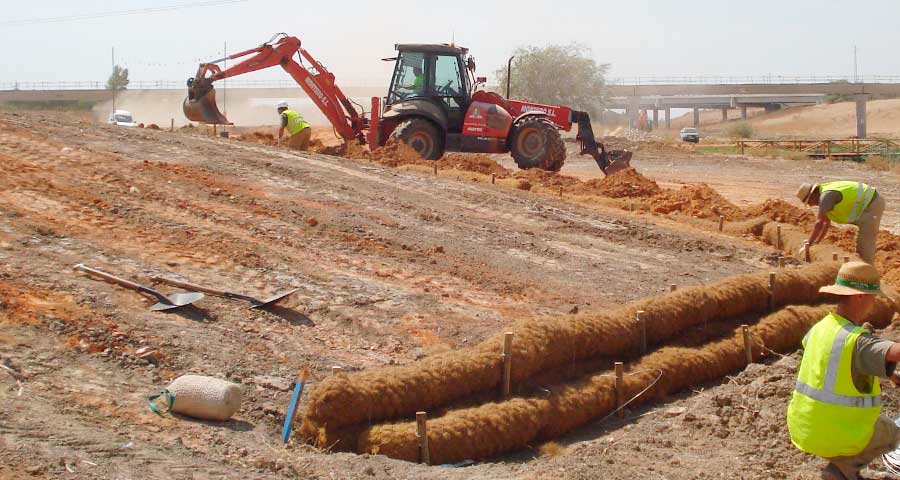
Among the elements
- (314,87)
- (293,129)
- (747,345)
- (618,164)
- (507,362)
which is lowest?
(747,345)

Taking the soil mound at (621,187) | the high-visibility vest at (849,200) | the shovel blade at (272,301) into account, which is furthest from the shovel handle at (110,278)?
the soil mound at (621,187)

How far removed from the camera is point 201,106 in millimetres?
21078

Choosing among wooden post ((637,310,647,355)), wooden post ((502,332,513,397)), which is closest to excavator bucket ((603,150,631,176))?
wooden post ((637,310,647,355))

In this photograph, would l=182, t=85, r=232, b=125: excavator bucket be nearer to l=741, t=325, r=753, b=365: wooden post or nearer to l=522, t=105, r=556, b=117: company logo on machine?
l=522, t=105, r=556, b=117: company logo on machine

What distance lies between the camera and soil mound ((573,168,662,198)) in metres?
17.9

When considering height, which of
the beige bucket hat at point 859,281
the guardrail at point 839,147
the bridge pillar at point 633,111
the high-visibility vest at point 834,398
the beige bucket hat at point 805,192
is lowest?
the high-visibility vest at point 834,398

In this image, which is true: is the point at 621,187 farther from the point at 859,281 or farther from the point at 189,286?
the point at 859,281

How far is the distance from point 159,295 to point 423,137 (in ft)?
40.2

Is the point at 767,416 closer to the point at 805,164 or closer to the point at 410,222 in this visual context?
the point at 410,222

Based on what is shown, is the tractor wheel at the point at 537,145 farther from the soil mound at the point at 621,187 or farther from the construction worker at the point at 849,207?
the construction worker at the point at 849,207

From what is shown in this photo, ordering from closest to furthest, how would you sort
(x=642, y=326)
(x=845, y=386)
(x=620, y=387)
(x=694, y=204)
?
(x=845, y=386)
(x=620, y=387)
(x=642, y=326)
(x=694, y=204)

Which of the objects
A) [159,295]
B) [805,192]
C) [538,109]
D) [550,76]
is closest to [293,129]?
[538,109]

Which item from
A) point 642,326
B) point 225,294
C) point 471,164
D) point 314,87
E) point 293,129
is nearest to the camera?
point 225,294

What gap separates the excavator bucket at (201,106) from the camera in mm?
21062
